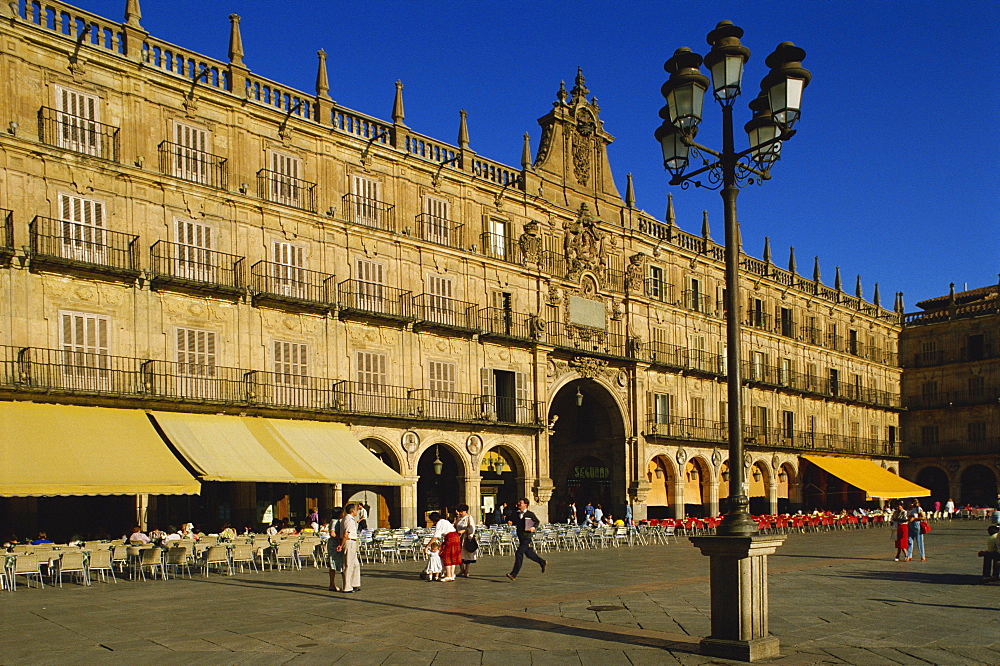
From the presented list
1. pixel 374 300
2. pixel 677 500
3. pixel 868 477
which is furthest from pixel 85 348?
Answer: pixel 868 477

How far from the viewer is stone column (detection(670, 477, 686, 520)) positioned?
43.5 m

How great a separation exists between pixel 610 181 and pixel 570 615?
3114 cm

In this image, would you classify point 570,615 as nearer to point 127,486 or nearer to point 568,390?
point 127,486

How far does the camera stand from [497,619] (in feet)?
44.0

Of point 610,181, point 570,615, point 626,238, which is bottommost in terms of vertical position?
point 570,615

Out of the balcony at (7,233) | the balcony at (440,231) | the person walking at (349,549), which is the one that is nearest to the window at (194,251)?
the balcony at (7,233)

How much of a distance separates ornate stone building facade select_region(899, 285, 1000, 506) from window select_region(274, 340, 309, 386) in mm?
45472

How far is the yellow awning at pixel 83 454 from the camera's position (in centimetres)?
2100

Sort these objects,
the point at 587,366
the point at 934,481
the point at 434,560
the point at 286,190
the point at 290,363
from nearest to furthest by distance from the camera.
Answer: the point at 434,560, the point at 290,363, the point at 286,190, the point at 587,366, the point at 934,481

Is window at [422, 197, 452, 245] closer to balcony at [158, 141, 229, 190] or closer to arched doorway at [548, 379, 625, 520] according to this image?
balcony at [158, 141, 229, 190]

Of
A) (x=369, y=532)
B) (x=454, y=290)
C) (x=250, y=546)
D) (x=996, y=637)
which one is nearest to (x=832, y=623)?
(x=996, y=637)

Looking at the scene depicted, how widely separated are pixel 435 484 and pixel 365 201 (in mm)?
10778

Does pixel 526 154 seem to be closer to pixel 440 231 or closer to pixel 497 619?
pixel 440 231

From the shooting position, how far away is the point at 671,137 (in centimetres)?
1184
